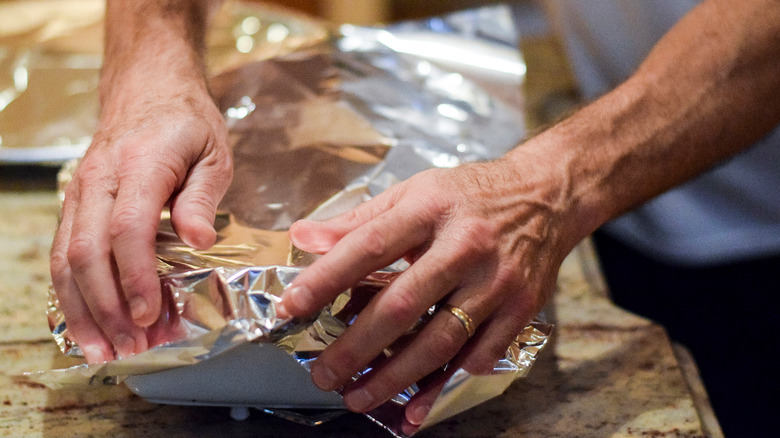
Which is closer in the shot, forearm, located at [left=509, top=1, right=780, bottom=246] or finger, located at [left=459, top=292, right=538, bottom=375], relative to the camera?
finger, located at [left=459, top=292, right=538, bottom=375]

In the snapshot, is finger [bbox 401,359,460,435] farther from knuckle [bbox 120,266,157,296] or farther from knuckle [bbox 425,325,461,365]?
knuckle [bbox 120,266,157,296]

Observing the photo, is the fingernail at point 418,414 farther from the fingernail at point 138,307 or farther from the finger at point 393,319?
the fingernail at point 138,307

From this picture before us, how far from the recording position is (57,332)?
517mm

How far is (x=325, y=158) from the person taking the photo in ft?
2.24

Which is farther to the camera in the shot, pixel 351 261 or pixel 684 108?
pixel 684 108

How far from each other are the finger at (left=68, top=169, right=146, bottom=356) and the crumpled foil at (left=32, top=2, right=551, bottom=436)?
0.02 meters

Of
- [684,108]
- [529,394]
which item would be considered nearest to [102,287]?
[529,394]

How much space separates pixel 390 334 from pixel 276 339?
85 millimetres

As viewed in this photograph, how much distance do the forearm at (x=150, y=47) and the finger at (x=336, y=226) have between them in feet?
0.78

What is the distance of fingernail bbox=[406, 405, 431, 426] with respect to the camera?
496 mm

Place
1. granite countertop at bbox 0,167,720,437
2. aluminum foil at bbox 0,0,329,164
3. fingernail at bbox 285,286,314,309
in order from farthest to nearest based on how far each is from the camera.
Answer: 1. aluminum foil at bbox 0,0,329,164
2. granite countertop at bbox 0,167,720,437
3. fingernail at bbox 285,286,314,309

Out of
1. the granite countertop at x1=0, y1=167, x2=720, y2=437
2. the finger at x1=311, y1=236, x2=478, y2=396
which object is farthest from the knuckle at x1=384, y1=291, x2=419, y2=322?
the granite countertop at x1=0, y1=167, x2=720, y2=437

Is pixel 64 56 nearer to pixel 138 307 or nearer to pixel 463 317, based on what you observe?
pixel 138 307

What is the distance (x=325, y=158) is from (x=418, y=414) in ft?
1.00
